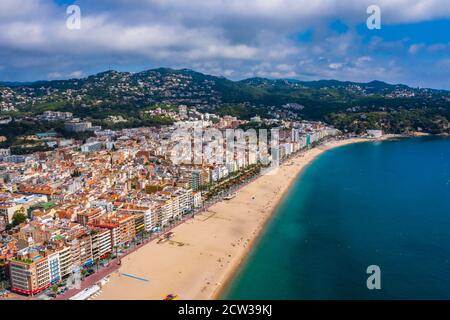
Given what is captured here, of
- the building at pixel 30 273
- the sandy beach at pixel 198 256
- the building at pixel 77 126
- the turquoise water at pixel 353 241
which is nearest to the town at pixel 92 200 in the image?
the building at pixel 30 273

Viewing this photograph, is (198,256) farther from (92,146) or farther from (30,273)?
(92,146)

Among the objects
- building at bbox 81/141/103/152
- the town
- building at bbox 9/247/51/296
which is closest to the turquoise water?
the town

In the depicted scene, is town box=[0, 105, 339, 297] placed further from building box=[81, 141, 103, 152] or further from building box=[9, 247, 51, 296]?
building box=[81, 141, 103, 152]

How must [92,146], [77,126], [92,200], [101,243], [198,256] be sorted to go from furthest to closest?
[77,126], [92,146], [92,200], [198,256], [101,243]

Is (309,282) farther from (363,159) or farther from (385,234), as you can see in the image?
(363,159)

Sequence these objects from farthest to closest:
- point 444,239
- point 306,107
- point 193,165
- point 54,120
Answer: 1. point 306,107
2. point 54,120
3. point 193,165
4. point 444,239

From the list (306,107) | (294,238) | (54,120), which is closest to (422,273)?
(294,238)

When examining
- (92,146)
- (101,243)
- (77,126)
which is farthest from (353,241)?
(77,126)
